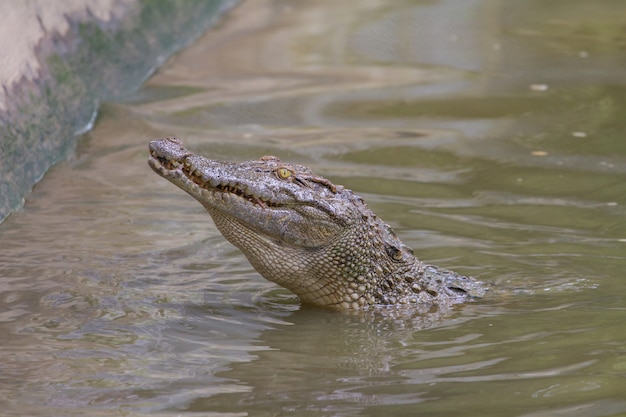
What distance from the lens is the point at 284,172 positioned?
5.25 metres

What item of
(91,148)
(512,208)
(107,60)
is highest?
(107,60)

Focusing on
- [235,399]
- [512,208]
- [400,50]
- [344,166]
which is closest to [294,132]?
[344,166]

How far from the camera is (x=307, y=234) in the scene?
5.23 m

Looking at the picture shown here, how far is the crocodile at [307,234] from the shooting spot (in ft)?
16.7

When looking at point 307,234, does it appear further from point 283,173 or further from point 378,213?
point 378,213

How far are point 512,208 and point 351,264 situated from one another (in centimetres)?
194

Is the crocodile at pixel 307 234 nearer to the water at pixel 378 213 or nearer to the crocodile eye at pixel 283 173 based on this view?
the crocodile eye at pixel 283 173

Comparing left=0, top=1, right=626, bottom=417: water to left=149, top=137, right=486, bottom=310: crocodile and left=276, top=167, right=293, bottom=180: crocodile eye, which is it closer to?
left=149, top=137, right=486, bottom=310: crocodile

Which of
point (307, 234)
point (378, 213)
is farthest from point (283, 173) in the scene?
point (378, 213)

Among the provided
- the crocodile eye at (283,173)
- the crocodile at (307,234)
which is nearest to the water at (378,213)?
the crocodile at (307,234)

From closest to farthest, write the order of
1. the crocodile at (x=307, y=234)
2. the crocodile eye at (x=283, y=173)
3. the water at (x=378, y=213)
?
→ 1. the water at (x=378, y=213)
2. the crocodile at (x=307, y=234)
3. the crocodile eye at (x=283, y=173)

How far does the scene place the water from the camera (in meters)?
4.06

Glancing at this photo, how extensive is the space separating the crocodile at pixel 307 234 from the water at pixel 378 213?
0.15 metres

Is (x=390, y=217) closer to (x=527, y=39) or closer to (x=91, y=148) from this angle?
(x=91, y=148)
